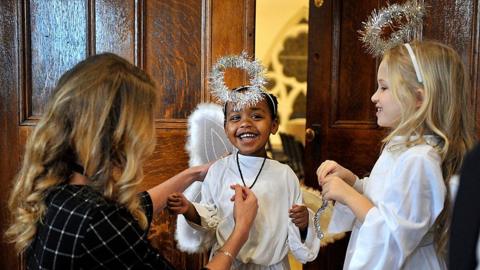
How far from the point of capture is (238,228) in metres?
1.24

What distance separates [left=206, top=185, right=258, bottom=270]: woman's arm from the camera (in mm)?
1154

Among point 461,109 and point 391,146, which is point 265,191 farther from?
point 461,109

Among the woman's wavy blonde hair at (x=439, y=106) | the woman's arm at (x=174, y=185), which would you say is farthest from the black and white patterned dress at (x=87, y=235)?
the woman's wavy blonde hair at (x=439, y=106)

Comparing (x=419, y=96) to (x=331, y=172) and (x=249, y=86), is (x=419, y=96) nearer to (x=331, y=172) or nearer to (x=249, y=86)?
(x=331, y=172)

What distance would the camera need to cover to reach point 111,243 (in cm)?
95

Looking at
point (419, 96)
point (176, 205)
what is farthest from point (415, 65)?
point (176, 205)

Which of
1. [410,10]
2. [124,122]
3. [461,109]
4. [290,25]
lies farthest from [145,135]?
[290,25]

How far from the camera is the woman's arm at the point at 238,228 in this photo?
1.15 meters

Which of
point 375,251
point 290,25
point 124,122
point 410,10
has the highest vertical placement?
point 290,25

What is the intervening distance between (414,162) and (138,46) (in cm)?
111

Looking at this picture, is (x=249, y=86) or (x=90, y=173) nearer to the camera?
(x=90, y=173)

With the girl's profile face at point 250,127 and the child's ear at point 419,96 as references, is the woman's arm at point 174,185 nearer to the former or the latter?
the girl's profile face at point 250,127

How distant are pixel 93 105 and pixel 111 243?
0.28 metres

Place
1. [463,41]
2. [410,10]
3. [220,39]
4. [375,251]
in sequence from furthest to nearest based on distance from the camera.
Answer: [220,39]
[463,41]
[410,10]
[375,251]
